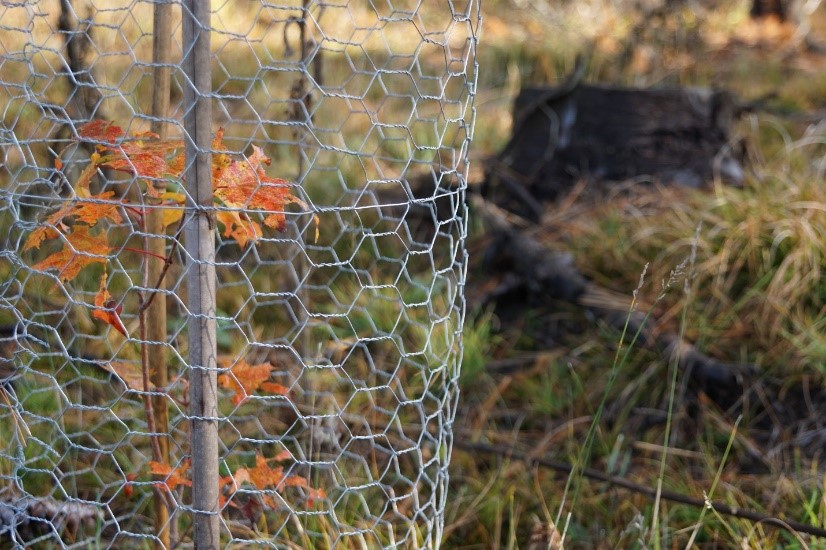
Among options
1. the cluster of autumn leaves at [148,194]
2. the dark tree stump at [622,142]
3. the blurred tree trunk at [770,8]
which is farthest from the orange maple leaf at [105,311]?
the blurred tree trunk at [770,8]

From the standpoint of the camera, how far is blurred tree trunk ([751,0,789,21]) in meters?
6.20

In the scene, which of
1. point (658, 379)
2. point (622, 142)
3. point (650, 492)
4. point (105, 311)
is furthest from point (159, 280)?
point (622, 142)

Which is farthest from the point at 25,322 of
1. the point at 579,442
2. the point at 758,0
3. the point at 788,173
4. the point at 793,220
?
the point at 758,0

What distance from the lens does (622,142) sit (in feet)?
10.7

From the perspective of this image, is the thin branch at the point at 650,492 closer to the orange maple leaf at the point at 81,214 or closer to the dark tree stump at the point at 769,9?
the orange maple leaf at the point at 81,214

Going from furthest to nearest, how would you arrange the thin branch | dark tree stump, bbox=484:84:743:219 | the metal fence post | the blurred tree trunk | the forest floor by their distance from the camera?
the blurred tree trunk
dark tree stump, bbox=484:84:743:219
the forest floor
the thin branch
the metal fence post

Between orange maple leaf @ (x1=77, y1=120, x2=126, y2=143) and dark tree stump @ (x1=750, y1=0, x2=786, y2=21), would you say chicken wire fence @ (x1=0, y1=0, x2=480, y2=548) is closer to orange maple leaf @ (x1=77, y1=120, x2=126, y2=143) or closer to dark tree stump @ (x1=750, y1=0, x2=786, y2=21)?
orange maple leaf @ (x1=77, y1=120, x2=126, y2=143)

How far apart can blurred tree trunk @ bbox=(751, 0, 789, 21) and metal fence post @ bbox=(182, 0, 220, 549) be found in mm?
5977

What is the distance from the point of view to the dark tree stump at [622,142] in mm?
3223

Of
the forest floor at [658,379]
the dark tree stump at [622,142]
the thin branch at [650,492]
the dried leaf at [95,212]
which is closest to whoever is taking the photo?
the dried leaf at [95,212]

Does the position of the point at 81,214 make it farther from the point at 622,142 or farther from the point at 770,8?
the point at 770,8

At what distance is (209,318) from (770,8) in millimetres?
6119

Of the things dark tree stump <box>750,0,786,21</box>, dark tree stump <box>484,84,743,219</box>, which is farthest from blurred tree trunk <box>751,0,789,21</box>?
dark tree stump <box>484,84,743,219</box>

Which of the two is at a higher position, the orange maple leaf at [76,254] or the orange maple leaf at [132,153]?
the orange maple leaf at [132,153]
